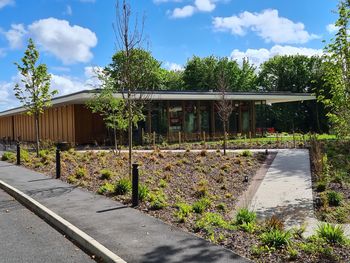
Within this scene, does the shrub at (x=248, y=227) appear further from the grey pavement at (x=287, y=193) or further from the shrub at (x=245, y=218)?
the grey pavement at (x=287, y=193)

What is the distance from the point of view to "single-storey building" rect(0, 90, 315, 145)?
30.4 metres

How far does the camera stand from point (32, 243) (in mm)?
6516

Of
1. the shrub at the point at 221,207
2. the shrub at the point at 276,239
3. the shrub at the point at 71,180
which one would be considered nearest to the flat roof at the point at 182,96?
the shrub at the point at 71,180

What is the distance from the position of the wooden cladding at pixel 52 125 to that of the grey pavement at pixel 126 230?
2078 cm

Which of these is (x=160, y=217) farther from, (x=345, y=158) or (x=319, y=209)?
(x=345, y=158)

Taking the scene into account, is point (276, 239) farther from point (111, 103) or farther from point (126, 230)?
point (111, 103)

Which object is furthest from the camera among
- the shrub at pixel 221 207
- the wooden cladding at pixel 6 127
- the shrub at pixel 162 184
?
the wooden cladding at pixel 6 127

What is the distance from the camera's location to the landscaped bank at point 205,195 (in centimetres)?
573

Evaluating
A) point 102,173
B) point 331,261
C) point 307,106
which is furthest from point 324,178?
point 307,106

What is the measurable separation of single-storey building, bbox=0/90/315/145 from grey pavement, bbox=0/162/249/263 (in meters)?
15.6

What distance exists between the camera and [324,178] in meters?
13.1

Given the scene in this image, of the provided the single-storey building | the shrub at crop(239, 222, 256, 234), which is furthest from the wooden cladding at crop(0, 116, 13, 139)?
the shrub at crop(239, 222, 256, 234)

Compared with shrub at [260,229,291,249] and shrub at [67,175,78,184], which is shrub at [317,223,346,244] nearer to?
shrub at [260,229,291,249]

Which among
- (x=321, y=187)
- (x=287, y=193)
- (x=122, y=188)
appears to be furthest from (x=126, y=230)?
(x=321, y=187)
